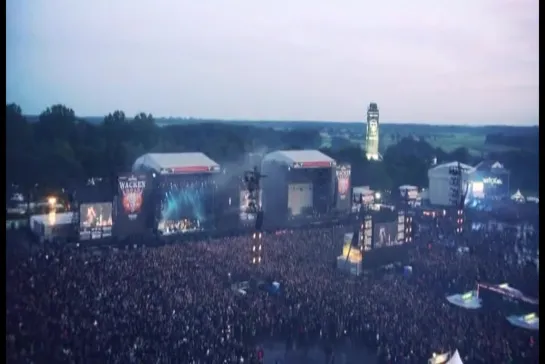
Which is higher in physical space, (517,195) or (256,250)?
(517,195)

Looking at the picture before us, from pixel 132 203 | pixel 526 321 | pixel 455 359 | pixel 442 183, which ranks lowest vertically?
pixel 455 359

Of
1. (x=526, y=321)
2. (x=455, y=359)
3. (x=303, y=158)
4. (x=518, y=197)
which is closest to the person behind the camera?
(x=455, y=359)

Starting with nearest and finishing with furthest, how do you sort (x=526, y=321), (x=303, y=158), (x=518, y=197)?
(x=526, y=321), (x=518, y=197), (x=303, y=158)

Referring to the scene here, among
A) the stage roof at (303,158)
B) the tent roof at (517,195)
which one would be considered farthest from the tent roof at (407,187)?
the tent roof at (517,195)

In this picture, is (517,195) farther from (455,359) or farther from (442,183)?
(455,359)

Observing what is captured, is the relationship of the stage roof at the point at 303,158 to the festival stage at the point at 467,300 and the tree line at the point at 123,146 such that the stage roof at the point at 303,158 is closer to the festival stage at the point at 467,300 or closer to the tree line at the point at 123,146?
the tree line at the point at 123,146

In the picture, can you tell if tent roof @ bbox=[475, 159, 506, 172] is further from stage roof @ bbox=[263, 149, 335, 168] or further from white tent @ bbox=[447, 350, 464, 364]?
white tent @ bbox=[447, 350, 464, 364]

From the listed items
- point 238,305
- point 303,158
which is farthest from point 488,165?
point 238,305
